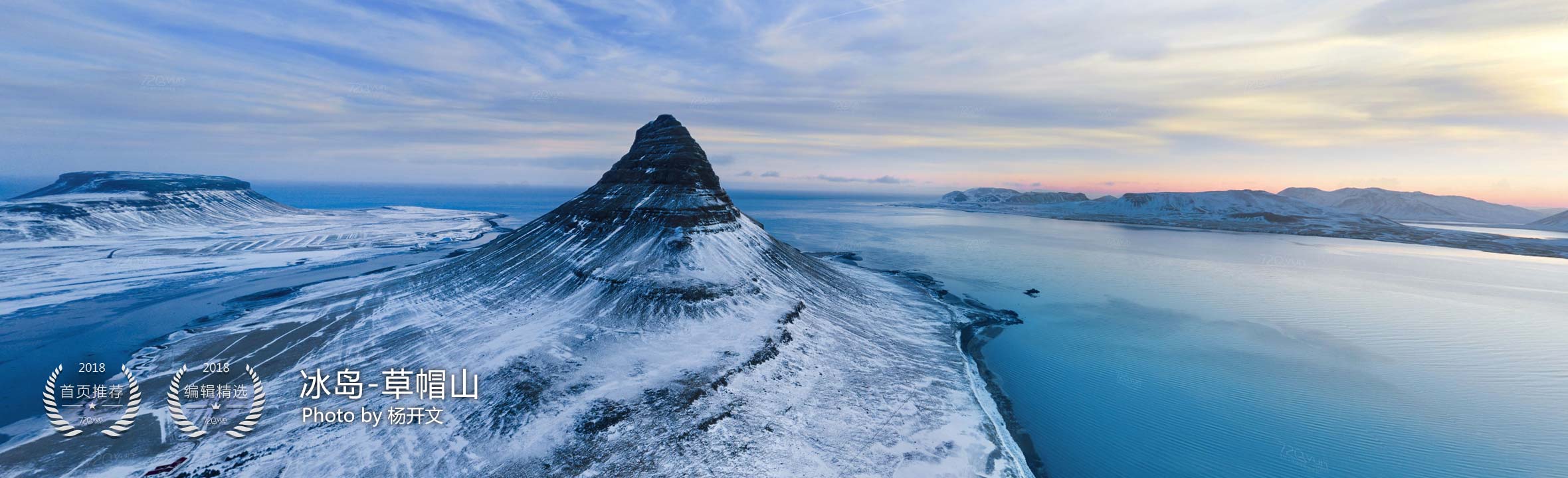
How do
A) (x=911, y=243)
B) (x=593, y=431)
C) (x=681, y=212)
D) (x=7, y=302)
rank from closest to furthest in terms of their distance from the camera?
(x=593, y=431)
(x=7, y=302)
(x=681, y=212)
(x=911, y=243)

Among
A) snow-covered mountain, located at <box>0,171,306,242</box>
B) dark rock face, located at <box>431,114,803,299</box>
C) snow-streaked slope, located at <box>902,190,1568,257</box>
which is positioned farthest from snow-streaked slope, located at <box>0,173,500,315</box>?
snow-streaked slope, located at <box>902,190,1568,257</box>

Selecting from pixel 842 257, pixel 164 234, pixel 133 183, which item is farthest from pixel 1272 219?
pixel 133 183

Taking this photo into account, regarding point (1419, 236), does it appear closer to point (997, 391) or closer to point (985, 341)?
point (985, 341)

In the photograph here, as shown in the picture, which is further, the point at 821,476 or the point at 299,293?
the point at 299,293

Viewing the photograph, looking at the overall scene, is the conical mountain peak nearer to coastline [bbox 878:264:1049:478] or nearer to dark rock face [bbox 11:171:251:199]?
coastline [bbox 878:264:1049:478]

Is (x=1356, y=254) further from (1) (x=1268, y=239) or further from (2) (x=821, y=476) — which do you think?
(2) (x=821, y=476)

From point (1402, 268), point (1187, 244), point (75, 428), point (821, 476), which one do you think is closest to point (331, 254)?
point (75, 428)
